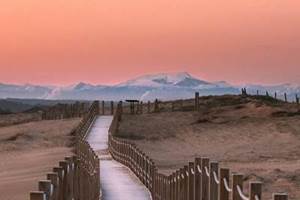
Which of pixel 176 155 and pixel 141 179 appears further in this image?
pixel 176 155

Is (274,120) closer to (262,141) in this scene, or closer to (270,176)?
(262,141)

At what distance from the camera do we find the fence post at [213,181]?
8.25 m

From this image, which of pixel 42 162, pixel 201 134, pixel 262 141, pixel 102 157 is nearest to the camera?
pixel 42 162

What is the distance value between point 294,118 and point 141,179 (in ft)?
98.0

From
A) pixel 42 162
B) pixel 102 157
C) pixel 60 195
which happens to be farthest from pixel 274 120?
pixel 60 195

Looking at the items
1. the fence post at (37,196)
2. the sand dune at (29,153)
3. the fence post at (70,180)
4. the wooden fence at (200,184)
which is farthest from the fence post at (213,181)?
the sand dune at (29,153)

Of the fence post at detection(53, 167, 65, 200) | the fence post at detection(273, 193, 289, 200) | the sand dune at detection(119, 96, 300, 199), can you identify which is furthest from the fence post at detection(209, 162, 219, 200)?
the sand dune at detection(119, 96, 300, 199)

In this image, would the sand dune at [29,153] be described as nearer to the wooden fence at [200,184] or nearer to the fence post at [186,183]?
the wooden fence at [200,184]

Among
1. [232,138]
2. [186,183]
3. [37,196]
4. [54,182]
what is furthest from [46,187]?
[232,138]

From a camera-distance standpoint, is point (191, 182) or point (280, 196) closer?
point (280, 196)

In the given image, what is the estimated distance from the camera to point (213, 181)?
844cm

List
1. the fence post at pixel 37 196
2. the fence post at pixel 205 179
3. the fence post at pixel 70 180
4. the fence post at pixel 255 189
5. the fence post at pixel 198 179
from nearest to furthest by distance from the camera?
the fence post at pixel 37 196 < the fence post at pixel 255 189 < the fence post at pixel 70 180 < the fence post at pixel 205 179 < the fence post at pixel 198 179

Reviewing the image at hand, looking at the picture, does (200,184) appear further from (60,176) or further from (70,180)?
(60,176)

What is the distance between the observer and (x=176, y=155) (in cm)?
3716
